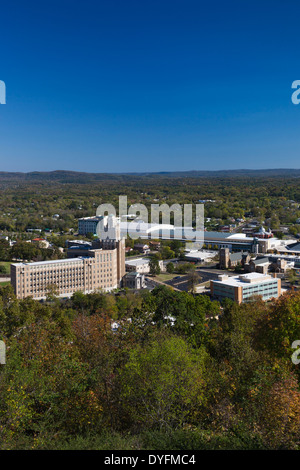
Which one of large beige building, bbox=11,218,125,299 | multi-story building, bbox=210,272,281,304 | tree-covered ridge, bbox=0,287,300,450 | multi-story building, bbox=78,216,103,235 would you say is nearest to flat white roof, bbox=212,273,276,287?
multi-story building, bbox=210,272,281,304

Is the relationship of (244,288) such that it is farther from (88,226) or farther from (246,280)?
(88,226)

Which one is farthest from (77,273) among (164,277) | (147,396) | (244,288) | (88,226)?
(88,226)

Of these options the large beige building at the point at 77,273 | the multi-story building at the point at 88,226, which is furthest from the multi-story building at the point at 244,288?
the multi-story building at the point at 88,226

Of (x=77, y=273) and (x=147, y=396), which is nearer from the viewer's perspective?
(x=147, y=396)

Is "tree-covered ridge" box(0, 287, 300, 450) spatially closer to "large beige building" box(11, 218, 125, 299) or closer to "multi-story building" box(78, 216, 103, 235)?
"large beige building" box(11, 218, 125, 299)

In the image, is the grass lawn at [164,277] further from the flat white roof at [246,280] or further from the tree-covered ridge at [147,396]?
the tree-covered ridge at [147,396]

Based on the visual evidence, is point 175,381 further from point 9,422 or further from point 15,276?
point 15,276
